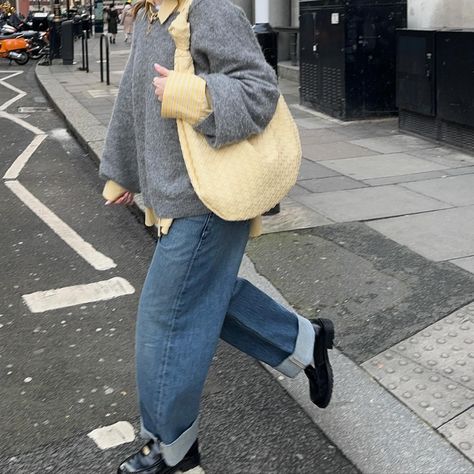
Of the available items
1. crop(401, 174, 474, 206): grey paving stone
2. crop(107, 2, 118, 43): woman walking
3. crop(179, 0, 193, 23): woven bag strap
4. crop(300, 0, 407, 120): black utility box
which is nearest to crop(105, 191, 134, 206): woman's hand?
crop(179, 0, 193, 23): woven bag strap

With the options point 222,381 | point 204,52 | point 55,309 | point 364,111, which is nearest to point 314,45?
point 364,111

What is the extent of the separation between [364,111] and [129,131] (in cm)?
792

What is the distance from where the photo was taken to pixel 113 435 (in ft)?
10.3

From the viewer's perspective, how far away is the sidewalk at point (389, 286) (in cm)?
302

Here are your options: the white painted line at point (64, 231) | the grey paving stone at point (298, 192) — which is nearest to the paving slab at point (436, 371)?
the white painted line at point (64, 231)

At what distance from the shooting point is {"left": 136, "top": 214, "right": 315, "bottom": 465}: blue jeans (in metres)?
2.50

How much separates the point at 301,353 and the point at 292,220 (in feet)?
9.25

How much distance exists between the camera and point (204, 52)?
2.41 metres

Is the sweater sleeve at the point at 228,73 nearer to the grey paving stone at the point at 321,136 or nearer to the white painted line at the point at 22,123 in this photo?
the grey paving stone at the point at 321,136

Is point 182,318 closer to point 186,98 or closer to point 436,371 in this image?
point 186,98

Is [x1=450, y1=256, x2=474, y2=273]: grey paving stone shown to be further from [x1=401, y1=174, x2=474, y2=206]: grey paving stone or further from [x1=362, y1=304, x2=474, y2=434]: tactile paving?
[x1=401, y1=174, x2=474, y2=206]: grey paving stone

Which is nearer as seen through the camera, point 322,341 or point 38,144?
point 322,341

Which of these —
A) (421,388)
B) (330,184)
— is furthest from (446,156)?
(421,388)

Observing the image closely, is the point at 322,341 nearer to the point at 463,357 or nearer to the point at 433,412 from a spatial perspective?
the point at 433,412
